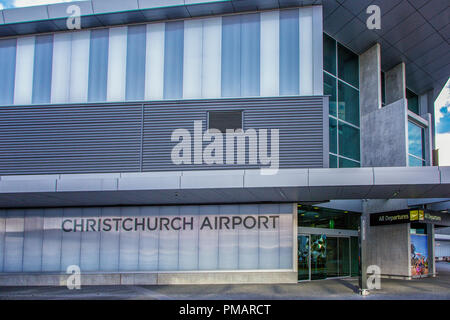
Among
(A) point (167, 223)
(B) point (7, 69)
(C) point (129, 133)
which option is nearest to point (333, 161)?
(A) point (167, 223)

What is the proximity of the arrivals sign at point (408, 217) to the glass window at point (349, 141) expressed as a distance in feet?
10.2

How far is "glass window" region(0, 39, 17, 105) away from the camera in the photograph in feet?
53.2

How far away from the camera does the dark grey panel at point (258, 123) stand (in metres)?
14.6

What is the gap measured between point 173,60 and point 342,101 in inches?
341

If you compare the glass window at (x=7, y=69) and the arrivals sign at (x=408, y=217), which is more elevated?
the glass window at (x=7, y=69)

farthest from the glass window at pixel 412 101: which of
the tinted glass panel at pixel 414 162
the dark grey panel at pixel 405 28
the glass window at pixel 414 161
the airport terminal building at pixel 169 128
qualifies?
the airport terminal building at pixel 169 128

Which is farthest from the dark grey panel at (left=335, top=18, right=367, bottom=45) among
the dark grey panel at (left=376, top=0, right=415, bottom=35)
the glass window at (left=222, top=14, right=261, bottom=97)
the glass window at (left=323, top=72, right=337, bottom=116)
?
the glass window at (left=222, top=14, right=261, bottom=97)

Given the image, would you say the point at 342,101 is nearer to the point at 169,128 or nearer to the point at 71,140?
the point at 169,128

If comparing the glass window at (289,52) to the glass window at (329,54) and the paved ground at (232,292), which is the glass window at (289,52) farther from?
the paved ground at (232,292)

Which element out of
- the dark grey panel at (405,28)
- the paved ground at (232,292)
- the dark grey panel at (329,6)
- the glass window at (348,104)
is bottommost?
the paved ground at (232,292)

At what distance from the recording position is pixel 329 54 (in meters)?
18.2
